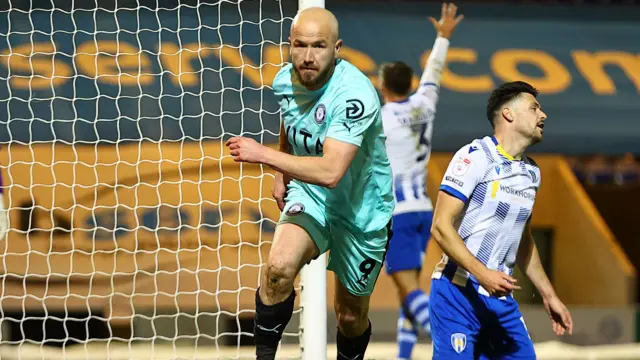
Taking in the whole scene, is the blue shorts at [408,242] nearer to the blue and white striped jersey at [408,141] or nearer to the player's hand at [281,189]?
the blue and white striped jersey at [408,141]

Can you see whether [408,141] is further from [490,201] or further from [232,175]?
[490,201]

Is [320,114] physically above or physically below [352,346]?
above

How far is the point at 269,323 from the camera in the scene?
3914 millimetres

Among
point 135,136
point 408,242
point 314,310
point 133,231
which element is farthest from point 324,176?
point 133,231

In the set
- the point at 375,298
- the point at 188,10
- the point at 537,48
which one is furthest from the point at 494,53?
the point at 188,10

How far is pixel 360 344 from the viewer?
4.47 metres

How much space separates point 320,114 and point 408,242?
2.86 m

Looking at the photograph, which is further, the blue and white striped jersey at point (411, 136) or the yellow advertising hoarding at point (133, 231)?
the yellow advertising hoarding at point (133, 231)

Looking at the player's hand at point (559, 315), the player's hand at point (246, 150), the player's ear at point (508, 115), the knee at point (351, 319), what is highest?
the player's ear at point (508, 115)

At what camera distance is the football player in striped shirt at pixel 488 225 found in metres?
3.91

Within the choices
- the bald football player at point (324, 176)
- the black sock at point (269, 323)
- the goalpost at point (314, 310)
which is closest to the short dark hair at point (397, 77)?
the goalpost at point (314, 310)

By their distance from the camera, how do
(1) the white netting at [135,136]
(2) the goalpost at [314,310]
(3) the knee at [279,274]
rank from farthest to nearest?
(1) the white netting at [135,136], (2) the goalpost at [314,310], (3) the knee at [279,274]

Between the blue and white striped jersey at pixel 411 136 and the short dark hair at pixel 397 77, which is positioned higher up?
the short dark hair at pixel 397 77

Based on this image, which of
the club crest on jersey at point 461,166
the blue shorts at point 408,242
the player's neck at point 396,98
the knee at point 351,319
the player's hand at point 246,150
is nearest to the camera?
the player's hand at point 246,150
